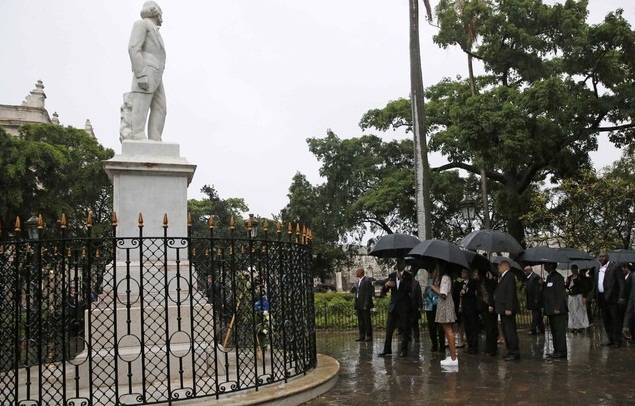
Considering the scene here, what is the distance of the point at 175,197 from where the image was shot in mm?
9469

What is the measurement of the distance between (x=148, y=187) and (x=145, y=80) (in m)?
1.79

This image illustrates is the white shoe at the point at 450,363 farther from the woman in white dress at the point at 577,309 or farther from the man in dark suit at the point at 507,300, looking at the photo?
the woman in white dress at the point at 577,309

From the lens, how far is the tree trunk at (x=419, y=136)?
17594mm

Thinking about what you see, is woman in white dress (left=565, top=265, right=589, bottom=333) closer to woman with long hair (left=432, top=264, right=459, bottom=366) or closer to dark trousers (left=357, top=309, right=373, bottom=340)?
dark trousers (left=357, top=309, right=373, bottom=340)

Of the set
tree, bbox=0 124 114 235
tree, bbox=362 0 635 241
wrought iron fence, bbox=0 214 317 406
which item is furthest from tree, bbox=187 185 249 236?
wrought iron fence, bbox=0 214 317 406

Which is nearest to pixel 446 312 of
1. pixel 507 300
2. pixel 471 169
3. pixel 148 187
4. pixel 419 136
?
pixel 507 300

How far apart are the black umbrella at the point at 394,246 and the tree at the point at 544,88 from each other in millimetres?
8247

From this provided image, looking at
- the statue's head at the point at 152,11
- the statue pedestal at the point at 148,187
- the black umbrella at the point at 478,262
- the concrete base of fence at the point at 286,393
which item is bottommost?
the concrete base of fence at the point at 286,393

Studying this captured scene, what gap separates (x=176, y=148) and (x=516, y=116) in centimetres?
1434

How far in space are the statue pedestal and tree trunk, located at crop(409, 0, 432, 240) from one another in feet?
31.2

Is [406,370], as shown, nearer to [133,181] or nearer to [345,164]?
[133,181]

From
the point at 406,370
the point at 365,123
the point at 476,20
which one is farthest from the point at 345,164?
the point at 406,370

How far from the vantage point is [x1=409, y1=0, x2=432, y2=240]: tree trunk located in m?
17.6

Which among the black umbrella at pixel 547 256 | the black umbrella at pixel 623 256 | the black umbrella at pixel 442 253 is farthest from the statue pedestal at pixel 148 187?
the black umbrella at pixel 623 256
